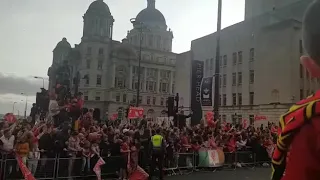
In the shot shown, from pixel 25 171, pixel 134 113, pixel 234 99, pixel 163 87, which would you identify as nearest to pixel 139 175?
pixel 25 171

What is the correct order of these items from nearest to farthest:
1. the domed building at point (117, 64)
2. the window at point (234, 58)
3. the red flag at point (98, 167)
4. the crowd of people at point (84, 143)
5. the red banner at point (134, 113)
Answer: the crowd of people at point (84, 143) < the red flag at point (98, 167) < the red banner at point (134, 113) < the window at point (234, 58) < the domed building at point (117, 64)

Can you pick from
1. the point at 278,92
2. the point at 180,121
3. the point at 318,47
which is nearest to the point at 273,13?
the point at 278,92

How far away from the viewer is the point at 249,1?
195 ft

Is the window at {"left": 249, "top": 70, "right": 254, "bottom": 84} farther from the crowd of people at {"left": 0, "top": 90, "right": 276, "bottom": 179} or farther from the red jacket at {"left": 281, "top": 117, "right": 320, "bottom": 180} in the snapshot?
the red jacket at {"left": 281, "top": 117, "right": 320, "bottom": 180}

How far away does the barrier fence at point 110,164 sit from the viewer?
36.9 ft

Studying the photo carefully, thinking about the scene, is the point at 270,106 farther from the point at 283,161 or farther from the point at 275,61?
the point at 283,161

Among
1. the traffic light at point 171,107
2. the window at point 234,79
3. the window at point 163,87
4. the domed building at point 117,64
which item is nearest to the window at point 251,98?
the window at point 234,79

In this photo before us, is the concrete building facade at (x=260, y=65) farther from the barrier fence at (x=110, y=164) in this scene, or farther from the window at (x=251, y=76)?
the barrier fence at (x=110, y=164)

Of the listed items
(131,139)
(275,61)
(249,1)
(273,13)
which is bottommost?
(131,139)

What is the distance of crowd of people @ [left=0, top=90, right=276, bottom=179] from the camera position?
11617mm

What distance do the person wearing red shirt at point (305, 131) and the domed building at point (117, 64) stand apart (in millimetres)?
88056

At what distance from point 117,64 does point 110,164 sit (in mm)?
91044

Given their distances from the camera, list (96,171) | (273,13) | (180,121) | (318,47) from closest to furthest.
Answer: (318,47), (96,171), (180,121), (273,13)

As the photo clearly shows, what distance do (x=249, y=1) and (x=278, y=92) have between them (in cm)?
2101
